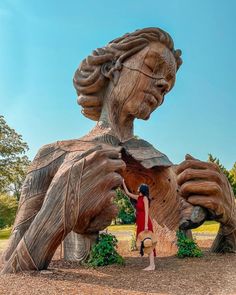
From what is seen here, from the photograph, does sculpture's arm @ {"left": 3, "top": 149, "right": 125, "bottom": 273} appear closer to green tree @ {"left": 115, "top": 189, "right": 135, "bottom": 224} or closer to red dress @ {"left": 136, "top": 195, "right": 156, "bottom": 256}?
red dress @ {"left": 136, "top": 195, "right": 156, "bottom": 256}

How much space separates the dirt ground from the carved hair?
2.84 metres

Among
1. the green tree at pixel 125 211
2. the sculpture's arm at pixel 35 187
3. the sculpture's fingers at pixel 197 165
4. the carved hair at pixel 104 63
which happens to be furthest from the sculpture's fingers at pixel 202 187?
the green tree at pixel 125 211

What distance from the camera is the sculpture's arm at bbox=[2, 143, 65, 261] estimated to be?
209 inches

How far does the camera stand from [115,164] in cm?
498

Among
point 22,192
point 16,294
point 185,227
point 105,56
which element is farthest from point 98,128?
point 16,294

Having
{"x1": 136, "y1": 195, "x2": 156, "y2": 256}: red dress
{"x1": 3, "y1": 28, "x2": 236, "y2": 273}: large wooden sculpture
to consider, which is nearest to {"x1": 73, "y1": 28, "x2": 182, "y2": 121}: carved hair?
{"x1": 3, "y1": 28, "x2": 236, "y2": 273}: large wooden sculpture

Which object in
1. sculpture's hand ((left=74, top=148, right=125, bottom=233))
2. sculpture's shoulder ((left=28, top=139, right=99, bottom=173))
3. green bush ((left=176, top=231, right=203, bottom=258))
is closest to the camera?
sculpture's hand ((left=74, top=148, right=125, bottom=233))

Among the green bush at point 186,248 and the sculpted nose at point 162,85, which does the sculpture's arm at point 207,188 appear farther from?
the sculpted nose at point 162,85

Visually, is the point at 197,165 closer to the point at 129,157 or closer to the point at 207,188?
the point at 207,188

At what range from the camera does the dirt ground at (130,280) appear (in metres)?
3.96

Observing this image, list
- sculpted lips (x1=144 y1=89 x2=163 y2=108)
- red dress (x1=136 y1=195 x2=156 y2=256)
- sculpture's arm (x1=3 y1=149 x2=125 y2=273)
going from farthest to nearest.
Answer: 1. sculpted lips (x1=144 y1=89 x2=163 y2=108)
2. red dress (x1=136 y1=195 x2=156 y2=256)
3. sculpture's arm (x1=3 y1=149 x2=125 y2=273)

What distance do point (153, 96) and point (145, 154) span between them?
40.3 inches

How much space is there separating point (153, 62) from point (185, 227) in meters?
2.74

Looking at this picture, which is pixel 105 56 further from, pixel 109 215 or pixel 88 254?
pixel 88 254
